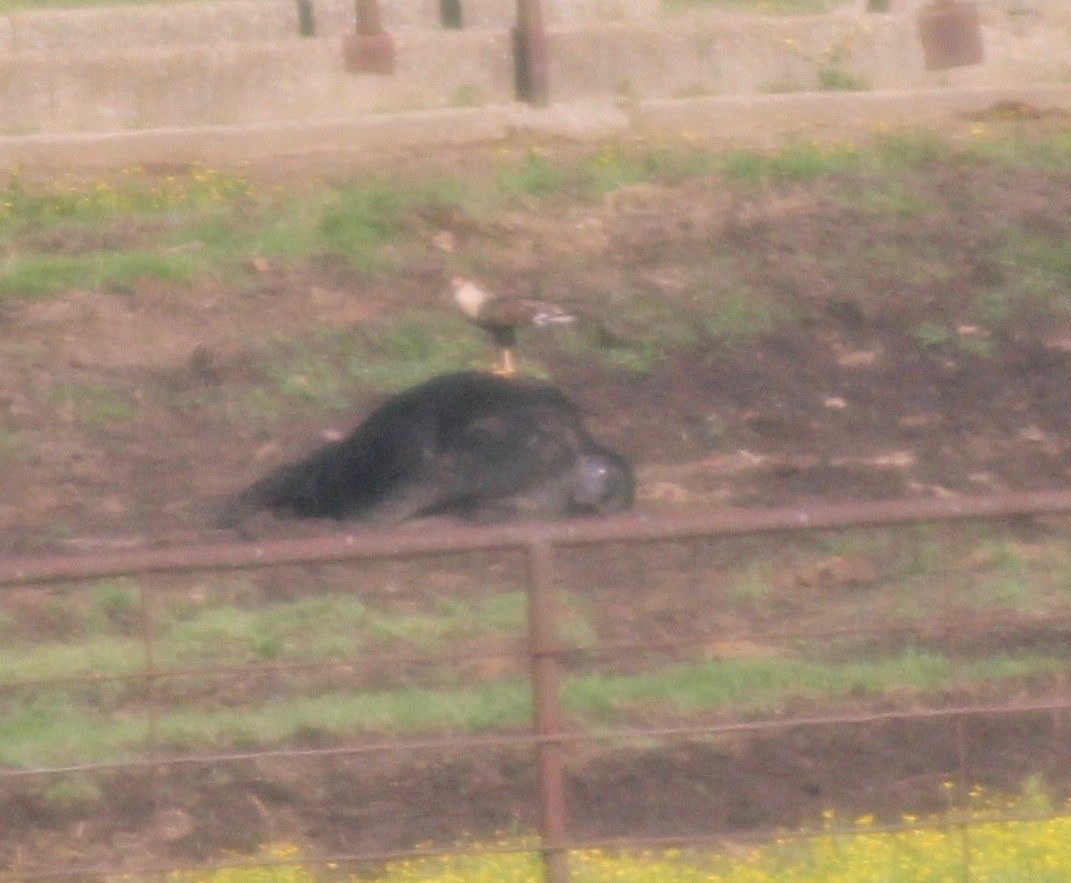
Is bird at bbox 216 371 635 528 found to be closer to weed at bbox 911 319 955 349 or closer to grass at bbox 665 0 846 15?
weed at bbox 911 319 955 349

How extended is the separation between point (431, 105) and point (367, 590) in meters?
5.96

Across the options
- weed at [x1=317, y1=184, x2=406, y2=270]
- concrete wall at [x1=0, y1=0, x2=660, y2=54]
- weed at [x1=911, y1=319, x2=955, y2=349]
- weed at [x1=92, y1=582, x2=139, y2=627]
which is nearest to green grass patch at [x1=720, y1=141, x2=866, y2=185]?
weed at [x1=911, y1=319, x2=955, y2=349]

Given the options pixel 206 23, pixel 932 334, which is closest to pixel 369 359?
pixel 932 334

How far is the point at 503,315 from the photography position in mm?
9742

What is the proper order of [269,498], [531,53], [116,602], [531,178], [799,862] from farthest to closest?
[531,53] → [531,178] → [269,498] → [116,602] → [799,862]

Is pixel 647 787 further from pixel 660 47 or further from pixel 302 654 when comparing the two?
pixel 660 47

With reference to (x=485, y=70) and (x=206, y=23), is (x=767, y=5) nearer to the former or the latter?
(x=206, y=23)

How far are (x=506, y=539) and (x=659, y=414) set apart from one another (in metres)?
6.07

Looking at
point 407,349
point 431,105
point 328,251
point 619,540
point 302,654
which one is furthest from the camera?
point 431,105

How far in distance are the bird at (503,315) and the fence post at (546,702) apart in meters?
5.12

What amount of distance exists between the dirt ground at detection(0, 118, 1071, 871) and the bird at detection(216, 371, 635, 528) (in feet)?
0.97

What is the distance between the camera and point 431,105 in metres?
13.3

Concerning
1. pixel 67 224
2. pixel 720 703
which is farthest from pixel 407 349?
pixel 720 703

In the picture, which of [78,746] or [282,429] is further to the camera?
[282,429]
